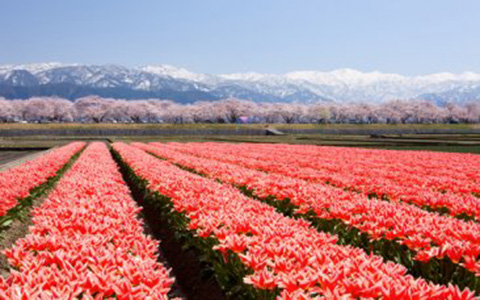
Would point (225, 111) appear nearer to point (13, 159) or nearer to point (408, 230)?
point (13, 159)

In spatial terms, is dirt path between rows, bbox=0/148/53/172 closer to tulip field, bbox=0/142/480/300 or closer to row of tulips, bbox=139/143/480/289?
tulip field, bbox=0/142/480/300

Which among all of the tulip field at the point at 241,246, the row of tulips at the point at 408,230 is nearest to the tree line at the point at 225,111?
the tulip field at the point at 241,246

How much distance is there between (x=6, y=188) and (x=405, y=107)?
594 feet

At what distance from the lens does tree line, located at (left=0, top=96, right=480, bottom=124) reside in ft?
535

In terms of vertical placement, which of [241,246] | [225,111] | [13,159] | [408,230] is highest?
[225,111]

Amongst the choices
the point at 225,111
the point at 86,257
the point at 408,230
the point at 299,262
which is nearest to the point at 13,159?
the point at 86,257

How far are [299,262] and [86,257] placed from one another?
209 cm

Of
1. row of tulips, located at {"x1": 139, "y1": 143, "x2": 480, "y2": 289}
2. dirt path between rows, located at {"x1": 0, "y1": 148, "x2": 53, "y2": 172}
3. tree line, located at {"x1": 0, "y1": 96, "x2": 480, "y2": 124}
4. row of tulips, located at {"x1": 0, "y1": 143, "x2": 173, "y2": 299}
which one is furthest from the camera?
tree line, located at {"x1": 0, "y1": 96, "x2": 480, "y2": 124}

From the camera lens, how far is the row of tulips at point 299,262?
3.74 m

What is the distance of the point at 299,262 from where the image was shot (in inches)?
181

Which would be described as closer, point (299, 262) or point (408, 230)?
point (299, 262)

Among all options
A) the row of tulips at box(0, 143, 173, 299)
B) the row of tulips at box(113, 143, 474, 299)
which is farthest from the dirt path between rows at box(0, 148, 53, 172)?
the row of tulips at box(113, 143, 474, 299)

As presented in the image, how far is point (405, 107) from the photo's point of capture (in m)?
177

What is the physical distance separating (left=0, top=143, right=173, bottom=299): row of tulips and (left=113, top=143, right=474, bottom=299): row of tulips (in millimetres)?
909
